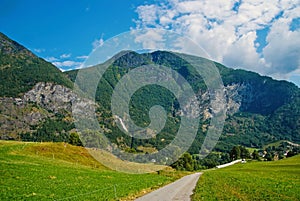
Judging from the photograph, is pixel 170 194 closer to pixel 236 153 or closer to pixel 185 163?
pixel 185 163

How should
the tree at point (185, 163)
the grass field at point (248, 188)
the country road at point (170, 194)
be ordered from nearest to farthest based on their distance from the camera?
the grass field at point (248, 188)
the country road at point (170, 194)
the tree at point (185, 163)

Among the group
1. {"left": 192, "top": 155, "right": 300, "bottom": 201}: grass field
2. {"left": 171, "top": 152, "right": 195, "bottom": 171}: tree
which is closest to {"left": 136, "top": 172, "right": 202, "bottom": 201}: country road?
{"left": 192, "top": 155, "right": 300, "bottom": 201}: grass field

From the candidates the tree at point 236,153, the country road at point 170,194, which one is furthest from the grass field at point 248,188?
the tree at point 236,153

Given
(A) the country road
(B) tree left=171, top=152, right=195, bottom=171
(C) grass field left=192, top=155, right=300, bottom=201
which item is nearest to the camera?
(C) grass field left=192, top=155, right=300, bottom=201

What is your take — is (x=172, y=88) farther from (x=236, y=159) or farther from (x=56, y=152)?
(x=236, y=159)

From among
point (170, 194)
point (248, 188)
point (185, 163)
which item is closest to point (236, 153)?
point (185, 163)

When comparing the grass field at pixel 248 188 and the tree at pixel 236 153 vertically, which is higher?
the grass field at pixel 248 188

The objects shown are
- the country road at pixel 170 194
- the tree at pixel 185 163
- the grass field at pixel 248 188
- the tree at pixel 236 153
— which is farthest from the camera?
the tree at pixel 236 153

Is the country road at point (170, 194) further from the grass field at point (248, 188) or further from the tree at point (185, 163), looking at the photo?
the tree at point (185, 163)

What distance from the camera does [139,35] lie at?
2584 cm

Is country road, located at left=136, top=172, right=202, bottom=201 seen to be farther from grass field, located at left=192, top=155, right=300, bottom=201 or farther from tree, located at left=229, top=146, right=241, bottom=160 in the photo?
tree, located at left=229, top=146, right=241, bottom=160

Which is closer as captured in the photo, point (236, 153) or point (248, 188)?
point (248, 188)

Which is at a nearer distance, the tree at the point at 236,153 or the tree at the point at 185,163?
the tree at the point at 185,163

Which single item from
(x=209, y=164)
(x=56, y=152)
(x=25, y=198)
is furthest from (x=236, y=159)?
(x=25, y=198)
